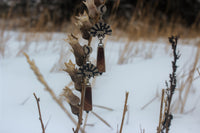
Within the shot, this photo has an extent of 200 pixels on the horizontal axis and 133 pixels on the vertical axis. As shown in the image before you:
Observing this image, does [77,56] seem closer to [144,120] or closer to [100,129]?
[100,129]

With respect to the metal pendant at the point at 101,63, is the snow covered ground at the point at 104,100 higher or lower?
lower

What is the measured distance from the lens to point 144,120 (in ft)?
2.63

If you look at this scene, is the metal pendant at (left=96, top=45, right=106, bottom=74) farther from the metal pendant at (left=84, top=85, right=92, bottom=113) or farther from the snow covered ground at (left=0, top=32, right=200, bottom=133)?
the snow covered ground at (left=0, top=32, right=200, bottom=133)

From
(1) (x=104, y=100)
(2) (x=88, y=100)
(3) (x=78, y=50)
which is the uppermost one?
(3) (x=78, y=50)

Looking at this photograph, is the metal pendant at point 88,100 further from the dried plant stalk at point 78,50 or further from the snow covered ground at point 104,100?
the snow covered ground at point 104,100

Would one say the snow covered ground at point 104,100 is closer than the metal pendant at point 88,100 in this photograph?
No

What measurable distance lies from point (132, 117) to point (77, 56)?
56cm

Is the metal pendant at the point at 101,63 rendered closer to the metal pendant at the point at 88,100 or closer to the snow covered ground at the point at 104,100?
the metal pendant at the point at 88,100

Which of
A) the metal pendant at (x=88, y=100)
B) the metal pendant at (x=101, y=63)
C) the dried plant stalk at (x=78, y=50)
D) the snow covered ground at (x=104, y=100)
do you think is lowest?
the snow covered ground at (x=104, y=100)

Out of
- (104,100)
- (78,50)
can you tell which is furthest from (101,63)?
(104,100)

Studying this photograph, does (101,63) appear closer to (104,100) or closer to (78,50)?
(78,50)

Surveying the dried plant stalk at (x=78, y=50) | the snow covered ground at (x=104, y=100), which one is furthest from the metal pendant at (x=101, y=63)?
the snow covered ground at (x=104, y=100)

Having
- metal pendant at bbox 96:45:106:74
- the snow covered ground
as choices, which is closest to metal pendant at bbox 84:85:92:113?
metal pendant at bbox 96:45:106:74

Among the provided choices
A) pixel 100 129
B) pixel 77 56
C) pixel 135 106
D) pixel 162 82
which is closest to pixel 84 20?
pixel 77 56
